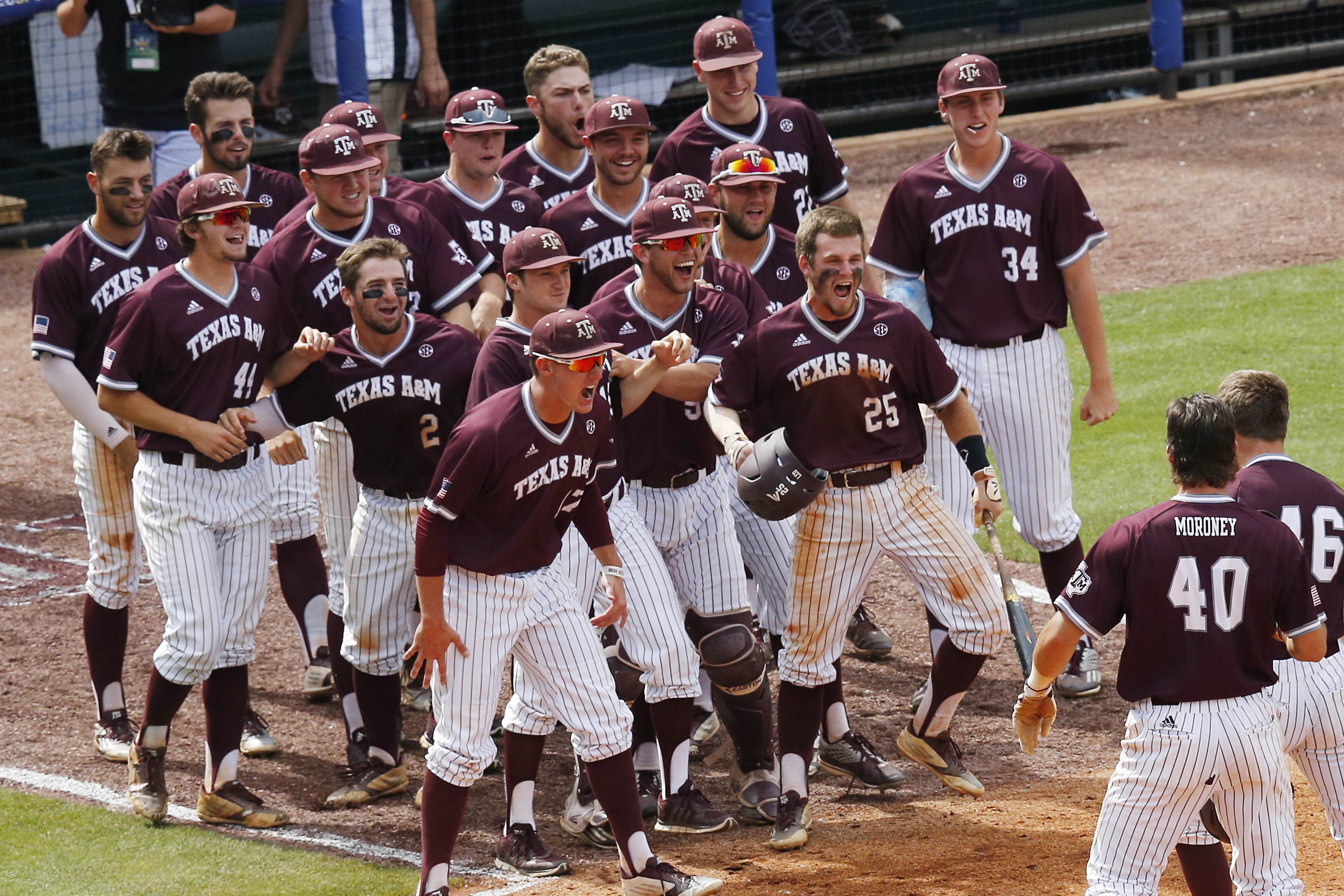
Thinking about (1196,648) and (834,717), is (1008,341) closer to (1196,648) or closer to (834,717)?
(834,717)

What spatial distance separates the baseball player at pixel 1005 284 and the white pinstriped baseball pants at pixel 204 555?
2.29m

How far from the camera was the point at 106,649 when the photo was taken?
Result: 5840 millimetres

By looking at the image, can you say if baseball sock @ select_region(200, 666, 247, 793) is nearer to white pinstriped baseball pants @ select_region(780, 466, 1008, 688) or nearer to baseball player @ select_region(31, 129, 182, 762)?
baseball player @ select_region(31, 129, 182, 762)

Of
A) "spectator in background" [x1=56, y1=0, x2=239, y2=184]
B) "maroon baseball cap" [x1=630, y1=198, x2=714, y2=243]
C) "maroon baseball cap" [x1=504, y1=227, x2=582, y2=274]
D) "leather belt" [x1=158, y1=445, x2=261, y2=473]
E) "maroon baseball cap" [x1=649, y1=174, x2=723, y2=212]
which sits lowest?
"leather belt" [x1=158, y1=445, x2=261, y2=473]

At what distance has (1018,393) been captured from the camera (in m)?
5.95

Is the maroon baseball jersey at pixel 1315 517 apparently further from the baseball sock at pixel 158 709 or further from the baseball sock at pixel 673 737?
the baseball sock at pixel 158 709

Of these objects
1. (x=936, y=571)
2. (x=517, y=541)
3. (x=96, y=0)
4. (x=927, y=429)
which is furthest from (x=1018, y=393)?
(x=96, y=0)

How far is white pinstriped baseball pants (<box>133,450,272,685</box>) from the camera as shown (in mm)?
5242

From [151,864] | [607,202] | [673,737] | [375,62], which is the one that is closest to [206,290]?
[607,202]

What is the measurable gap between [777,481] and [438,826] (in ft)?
4.35

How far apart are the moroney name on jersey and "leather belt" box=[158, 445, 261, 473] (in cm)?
291

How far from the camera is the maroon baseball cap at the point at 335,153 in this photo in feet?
18.6

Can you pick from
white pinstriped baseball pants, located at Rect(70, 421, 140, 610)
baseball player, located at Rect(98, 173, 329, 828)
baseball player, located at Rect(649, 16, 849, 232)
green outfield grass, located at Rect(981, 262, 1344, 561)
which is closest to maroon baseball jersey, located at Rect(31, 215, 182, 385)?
white pinstriped baseball pants, located at Rect(70, 421, 140, 610)

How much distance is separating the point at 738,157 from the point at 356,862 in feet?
8.29
